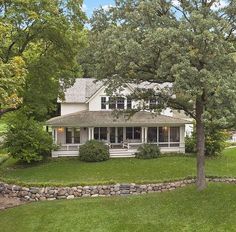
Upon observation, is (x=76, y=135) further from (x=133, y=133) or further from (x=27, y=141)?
(x=27, y=141)

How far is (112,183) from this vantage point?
79.2ft

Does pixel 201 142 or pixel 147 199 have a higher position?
pixel 201 142

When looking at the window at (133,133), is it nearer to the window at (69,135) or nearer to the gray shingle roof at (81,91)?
the gray shingle roof at (81,91)

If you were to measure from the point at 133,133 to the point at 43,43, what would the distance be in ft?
43.3

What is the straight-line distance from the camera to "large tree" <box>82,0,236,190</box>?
738 inches

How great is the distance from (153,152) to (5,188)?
560 inches

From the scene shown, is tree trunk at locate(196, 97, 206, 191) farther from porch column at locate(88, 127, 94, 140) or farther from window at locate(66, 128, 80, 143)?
window at locate(66, 128, 80, 143)

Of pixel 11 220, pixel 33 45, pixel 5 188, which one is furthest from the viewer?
pixel 33 45

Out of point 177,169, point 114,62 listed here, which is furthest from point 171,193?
point 114,62

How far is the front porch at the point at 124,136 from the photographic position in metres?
36.4

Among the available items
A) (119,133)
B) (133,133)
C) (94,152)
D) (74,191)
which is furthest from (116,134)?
(74,191)

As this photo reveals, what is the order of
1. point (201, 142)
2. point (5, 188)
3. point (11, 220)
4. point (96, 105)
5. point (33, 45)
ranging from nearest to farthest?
point (11, 220)
point (201, 142)
point (5, 188)
point (33, 45)
point (96, 105)

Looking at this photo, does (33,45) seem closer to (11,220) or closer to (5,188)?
(5,188)

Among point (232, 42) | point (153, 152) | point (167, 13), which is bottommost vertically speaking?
point (153, 152)
